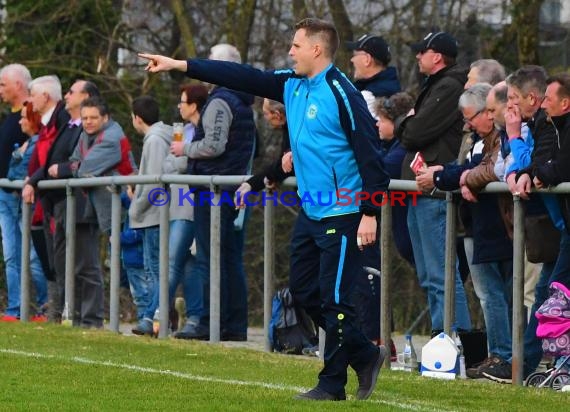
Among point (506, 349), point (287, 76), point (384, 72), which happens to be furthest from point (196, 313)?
point (287, 76)

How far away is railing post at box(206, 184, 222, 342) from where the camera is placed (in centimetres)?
1252

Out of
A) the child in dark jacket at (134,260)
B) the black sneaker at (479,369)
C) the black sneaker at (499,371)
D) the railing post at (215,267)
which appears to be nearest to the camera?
the black sneaker at (499,371)

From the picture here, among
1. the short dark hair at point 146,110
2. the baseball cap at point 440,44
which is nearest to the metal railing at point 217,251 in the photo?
the short dark hair at point 146,110

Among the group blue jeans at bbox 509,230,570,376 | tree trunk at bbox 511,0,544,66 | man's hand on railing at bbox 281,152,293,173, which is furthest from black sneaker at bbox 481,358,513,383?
tree trunk at bbox 511,0,544,66

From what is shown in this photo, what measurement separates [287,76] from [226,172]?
3729mm

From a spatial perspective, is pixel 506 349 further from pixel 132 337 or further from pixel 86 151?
pixel 86 151

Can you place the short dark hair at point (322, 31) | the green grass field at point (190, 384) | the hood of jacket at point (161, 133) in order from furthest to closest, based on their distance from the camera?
the hood of jacket at point (161, 133) → the short dark hair at point (322, 31) → the green grass field at point (190, 384)

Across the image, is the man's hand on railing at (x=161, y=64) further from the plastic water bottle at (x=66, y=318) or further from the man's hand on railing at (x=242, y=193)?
the plastic water bottle at (x=66, y=318)

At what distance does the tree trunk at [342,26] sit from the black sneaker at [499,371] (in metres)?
11.4

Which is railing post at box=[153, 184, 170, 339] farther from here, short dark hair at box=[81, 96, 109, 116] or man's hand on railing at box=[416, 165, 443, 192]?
man's hand on railing at box=[416, 165, 443, 192]

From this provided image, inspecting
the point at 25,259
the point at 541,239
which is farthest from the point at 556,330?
the point at 25,259

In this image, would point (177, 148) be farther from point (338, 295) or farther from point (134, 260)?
point (338, 295)

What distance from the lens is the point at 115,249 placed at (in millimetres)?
13711

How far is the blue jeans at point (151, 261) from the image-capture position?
1345cm
